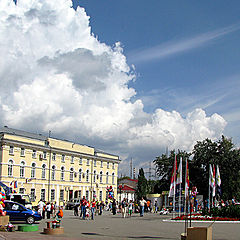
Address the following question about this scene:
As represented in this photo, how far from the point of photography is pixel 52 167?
6900 centimetres

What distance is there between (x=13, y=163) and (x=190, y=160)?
31.6 metres

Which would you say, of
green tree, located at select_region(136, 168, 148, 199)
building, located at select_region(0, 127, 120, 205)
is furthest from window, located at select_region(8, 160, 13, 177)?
green tree, located at select_region(136, 168, 148, 199)

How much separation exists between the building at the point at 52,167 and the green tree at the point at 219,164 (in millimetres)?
18486

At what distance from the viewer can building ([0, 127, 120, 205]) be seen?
61.0 meters

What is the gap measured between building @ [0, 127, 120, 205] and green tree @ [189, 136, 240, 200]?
60.7 feet

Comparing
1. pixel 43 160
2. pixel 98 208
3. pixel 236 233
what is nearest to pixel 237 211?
pixel 236 233

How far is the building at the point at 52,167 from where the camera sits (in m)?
61.0

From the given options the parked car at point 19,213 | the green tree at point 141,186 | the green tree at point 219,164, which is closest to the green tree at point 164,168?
the green tree at point 219,164

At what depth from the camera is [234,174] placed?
2616 inches

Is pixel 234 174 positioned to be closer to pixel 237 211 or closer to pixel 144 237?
pixel 237 211

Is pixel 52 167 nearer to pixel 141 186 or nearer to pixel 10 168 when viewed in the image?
pixel 10 168

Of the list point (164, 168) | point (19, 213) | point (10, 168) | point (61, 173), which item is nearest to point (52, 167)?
point (61, 173)

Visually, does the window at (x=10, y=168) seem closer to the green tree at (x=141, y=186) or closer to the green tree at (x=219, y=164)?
the green tree at (x=219, y=164)

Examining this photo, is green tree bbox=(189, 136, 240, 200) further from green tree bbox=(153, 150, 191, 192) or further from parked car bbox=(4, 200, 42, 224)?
parked car bbox=(4, 200, 42, 224)
